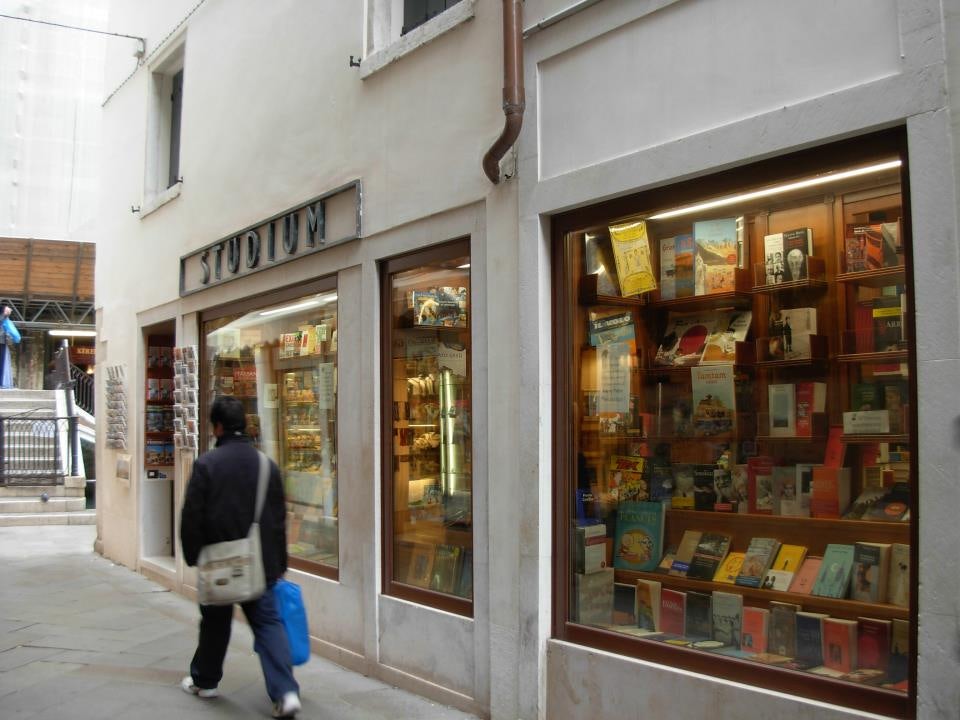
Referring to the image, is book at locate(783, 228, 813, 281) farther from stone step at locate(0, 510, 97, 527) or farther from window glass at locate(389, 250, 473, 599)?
stone step at locate(0, 510, 97, 527)

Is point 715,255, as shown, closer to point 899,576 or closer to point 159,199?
point 899,576

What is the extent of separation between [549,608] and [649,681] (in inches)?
30.8

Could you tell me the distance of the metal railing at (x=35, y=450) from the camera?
53.2ft

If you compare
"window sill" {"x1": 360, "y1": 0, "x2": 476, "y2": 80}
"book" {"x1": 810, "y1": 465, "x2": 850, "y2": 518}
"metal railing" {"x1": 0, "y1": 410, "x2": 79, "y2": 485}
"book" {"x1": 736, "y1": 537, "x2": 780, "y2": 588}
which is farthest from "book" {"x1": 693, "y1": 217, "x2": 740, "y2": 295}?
"metal railing" {"x1": 0, "y1": 410, "x2": 79, "y2": 485}

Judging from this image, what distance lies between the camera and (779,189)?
4.39 meters

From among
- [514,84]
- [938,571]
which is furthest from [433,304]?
[938,571]

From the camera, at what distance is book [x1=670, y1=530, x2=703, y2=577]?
5.05m

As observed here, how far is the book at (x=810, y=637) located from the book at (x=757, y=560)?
330 millimetres

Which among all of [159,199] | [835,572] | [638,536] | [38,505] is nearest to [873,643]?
[835,572]

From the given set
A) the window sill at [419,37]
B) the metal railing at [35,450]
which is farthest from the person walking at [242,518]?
the metal railing at [35,450]

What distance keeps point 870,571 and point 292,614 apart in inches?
121

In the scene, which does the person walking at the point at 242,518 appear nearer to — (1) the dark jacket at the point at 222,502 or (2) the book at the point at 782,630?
(1) the dark jacket at the point at 222,502

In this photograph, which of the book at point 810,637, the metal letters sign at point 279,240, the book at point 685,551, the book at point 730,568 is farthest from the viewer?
the metal letters sign at point 279,240

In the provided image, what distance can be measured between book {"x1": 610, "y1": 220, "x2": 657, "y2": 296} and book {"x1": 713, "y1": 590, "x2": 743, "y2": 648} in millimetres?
1703
